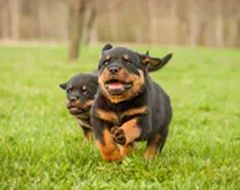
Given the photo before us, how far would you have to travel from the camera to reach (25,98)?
1199cm

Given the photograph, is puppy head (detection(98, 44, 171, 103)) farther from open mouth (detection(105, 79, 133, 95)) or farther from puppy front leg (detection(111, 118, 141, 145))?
puppy front leg (detection(111, 118, 141, 145))

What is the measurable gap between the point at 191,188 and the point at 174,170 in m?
0.64

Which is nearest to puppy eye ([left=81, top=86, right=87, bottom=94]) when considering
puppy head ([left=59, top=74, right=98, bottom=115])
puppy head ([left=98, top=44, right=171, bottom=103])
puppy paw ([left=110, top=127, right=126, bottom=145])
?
puppy head ([left=59, top=74, right=98, bottom=115])

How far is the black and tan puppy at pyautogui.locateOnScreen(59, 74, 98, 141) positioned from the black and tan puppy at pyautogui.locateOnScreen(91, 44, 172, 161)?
3.29 ft

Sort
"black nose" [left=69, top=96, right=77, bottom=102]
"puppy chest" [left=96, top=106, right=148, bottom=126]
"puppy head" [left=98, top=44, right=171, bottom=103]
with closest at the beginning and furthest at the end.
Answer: "puppy head" [left=98, top=44, right=171, bottom=103] < "puppy chest" [left=96, top=106, right=148, bottom=126] < "black nose" [left=69, top=96, right=77, bottom=102]

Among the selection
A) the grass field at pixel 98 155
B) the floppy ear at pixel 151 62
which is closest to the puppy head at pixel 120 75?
the floppy ear at pixel 151 62

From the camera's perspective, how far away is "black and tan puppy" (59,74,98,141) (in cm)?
670

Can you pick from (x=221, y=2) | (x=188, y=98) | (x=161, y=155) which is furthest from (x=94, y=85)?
(x=221, y=2)

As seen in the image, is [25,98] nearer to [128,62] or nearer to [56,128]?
[56,128]

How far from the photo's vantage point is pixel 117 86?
5.34 metres

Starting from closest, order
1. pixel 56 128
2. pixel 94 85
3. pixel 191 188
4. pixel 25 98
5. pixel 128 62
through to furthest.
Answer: pixel 191 188 < pixel 128 62 < pixel 94 85 < pixel 56 128 < pixel 25 98

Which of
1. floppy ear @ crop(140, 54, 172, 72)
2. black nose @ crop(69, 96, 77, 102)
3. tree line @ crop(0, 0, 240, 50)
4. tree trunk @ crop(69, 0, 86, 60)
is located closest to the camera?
floppy ear @ crop(140, 54, 172, 72)

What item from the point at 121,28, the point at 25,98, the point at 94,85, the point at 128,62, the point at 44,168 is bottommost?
the point at 121,28

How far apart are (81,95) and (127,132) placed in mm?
1498
